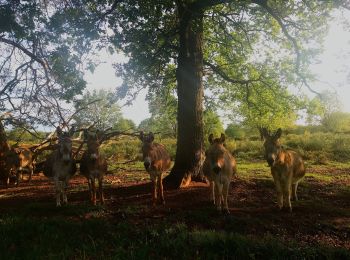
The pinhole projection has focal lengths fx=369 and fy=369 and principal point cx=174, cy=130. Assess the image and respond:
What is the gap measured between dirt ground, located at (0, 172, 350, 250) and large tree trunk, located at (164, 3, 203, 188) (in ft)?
2.14

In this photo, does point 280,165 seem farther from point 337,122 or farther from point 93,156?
point 337,122

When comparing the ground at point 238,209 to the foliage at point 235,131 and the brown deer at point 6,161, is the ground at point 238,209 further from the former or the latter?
the foliage at point 235,131

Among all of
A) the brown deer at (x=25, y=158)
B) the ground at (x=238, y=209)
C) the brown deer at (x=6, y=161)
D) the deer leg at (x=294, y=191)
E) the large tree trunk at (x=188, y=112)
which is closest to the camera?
the ground at (x=238, y=209)

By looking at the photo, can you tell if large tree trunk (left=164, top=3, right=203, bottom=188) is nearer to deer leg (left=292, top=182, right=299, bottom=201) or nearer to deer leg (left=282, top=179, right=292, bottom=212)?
deer leg (left=292, top=182, right=299, bottom=201)

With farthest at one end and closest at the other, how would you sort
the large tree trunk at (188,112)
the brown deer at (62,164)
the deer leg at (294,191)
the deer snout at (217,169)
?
the large tree trunk at (188,112) < the deer leg at (294,191) < the brown deer at (62,164) < the deer snout at (217,169)

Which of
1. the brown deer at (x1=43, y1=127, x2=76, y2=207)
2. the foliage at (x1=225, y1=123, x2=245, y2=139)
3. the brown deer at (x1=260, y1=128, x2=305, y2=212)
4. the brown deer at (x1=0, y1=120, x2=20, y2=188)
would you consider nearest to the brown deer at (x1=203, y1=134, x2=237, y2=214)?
the brown deer at (x1=260, y1=128, x2=305, y2=212)

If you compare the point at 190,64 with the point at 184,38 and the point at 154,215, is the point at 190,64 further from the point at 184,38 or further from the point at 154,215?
the point at 154,215

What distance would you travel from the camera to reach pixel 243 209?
A: 9.27m

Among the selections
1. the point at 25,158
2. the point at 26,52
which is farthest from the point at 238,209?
the point at 25,158

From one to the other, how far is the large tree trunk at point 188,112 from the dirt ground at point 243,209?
→ 65 centimetres

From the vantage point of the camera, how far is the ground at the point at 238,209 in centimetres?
761

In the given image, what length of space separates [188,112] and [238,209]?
444cm

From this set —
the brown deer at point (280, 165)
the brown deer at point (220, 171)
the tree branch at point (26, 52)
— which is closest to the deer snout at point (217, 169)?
the brown deer at point (220, 171)

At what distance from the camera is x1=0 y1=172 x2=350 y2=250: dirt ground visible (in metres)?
7.61
